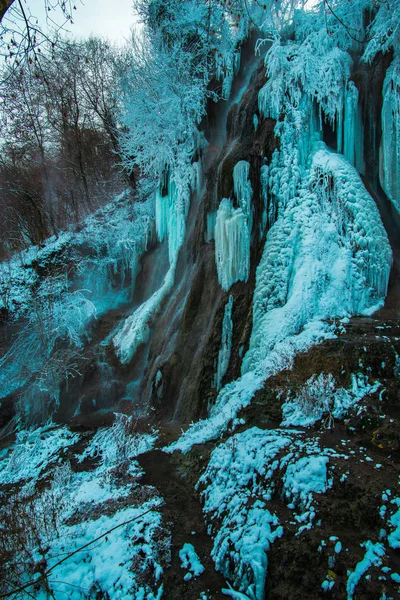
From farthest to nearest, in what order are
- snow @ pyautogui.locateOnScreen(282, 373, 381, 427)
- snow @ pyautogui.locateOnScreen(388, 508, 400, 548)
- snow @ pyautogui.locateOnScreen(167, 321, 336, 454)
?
snow @ pyautogui.locateOnScreen(167, 321, 336, 454) → snow @ pyautogui.locateOnScreen(282, 373, 381, 427) → snow @ pyautogui.locateOnScreen(388, 508, 400, 548)

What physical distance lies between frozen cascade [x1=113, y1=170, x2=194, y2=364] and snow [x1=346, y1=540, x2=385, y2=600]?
8758 mm

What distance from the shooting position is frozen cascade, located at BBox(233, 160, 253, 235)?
7938 mm

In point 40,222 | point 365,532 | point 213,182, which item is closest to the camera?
point 365,532

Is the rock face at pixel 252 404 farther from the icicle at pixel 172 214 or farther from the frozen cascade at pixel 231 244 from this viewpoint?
the icicle at pixel 172 214

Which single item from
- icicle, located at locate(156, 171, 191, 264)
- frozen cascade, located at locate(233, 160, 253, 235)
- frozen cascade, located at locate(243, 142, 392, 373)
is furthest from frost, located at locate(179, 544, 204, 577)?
icicle, located at locate(156, 171, 191, 264)

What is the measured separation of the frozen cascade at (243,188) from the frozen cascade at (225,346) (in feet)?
6.21

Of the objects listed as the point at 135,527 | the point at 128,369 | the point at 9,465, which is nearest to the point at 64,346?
the point at 128,369

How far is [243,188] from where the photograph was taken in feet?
26.2

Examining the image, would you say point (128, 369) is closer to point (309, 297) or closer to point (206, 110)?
point (309, 297)

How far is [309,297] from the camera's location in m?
6.64

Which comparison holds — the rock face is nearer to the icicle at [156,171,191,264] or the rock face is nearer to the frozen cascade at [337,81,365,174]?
the frozen cascade at [337,81,365,174]

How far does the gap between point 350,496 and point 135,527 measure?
7.70 ft

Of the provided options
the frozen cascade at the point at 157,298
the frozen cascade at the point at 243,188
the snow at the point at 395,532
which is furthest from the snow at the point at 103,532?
the frozen cascade at the point at 243,188

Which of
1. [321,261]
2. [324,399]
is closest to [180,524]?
[324,399]
